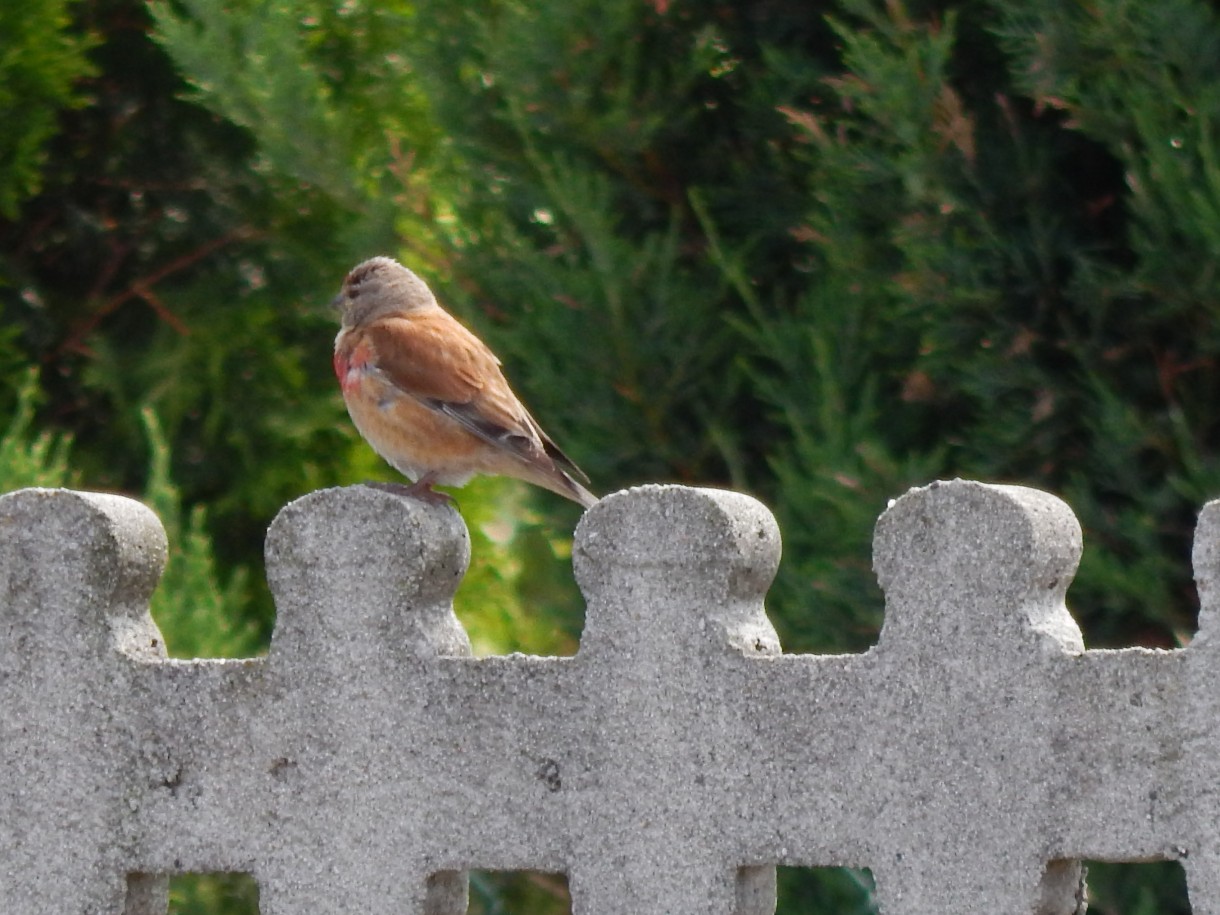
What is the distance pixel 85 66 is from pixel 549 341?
10.6ft

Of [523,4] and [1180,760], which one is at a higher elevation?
[1180,760]

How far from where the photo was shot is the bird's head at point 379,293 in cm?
467

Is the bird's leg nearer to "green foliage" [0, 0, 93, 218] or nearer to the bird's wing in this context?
the bird's wing

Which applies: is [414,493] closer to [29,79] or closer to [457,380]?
[457,380]

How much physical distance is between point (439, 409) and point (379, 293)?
2.51 feet

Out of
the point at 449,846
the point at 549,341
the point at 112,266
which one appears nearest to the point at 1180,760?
the point at 449,846

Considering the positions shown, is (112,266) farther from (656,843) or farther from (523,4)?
(656,843)

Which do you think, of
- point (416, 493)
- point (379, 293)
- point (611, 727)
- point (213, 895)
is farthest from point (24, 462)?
point (611, 727)

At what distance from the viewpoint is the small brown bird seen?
3.93 m

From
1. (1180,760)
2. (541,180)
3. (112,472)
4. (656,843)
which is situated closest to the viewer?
(1180,760)

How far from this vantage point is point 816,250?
492 cm

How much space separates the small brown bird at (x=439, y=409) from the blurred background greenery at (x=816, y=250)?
2.30 feet

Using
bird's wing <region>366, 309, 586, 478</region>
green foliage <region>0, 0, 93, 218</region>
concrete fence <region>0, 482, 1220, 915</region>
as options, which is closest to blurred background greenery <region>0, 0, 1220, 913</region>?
bird's wing <region>366, 309, 586, 478</region>

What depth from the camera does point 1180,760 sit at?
8.54 feet
